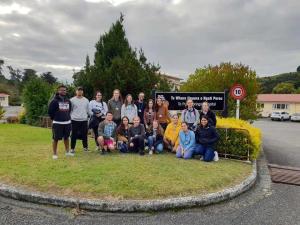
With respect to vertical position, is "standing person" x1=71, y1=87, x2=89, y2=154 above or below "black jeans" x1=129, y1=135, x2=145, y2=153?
above

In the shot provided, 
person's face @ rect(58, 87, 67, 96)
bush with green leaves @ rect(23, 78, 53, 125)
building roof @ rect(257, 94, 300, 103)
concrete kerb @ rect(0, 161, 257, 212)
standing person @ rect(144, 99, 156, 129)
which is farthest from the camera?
Result: building roof @ rect(257, 94, 300, 103)

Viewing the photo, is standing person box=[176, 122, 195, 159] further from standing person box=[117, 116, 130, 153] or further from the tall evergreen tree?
the tall evergreen tree

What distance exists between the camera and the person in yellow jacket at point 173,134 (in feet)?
29.6

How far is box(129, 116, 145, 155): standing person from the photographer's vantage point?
871cm

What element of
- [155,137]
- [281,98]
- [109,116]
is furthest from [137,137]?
[281,98]

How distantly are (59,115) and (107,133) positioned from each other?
58.5 inches

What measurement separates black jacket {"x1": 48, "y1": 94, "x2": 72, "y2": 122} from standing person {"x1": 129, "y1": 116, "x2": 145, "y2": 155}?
183 cm

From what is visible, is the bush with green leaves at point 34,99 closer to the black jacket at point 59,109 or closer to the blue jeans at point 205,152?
the black jacket at point 59,109

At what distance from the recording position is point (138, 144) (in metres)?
8.80

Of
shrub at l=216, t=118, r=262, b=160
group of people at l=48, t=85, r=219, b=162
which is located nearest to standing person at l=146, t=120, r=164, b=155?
group of people at l=48, t=85, r=219, b=162

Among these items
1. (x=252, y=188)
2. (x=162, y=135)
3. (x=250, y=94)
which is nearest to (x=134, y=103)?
(x=162, y=135)

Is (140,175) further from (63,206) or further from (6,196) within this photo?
(6,196)

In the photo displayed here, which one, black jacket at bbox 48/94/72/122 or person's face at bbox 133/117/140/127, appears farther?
person's face at bbox 133/117/140/127

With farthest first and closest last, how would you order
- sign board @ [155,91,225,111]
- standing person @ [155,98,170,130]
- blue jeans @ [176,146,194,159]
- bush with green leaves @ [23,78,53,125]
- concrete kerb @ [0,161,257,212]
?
bush with green leaves @ [23,78,53,125] → sign board @ [155,91,225,111] → standing person @ [155,98,170,130] → blue jeans @ [176,146,194,159] → concrete kerb @ [0,161,257,212]
